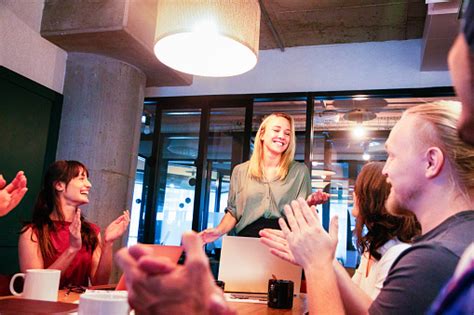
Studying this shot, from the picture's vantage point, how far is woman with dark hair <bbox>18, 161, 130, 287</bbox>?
206 cm

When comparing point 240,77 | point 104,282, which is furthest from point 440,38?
point 104,282

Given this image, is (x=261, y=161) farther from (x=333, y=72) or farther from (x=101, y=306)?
(x=333, y=72)

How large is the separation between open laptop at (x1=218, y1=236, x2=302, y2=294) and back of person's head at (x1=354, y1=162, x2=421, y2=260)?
0.32m

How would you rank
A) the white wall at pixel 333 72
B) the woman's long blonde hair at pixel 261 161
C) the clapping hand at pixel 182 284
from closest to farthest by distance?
the clapping hand at pixel 182 284 < the woman's long blonde hair at pixel 261 161 < the white wall at pixel 333 72

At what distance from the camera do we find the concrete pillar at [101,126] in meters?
4.09

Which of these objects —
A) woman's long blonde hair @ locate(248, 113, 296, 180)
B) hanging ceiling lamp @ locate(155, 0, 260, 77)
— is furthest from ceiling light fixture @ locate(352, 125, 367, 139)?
hanging ceiling lamp @ locate(155, 0, 260, 77)

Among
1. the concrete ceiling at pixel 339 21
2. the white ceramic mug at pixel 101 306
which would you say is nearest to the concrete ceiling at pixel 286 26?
the concrete ceiling at pixel 339 21

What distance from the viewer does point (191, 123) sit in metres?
6.26

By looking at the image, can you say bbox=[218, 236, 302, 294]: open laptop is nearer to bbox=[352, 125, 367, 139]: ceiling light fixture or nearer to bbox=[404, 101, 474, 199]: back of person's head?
bbox=[404, 101, 474, 199]: back of person's head

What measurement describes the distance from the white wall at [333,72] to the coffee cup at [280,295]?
3583 millimetres

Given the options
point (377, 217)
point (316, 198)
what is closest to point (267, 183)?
point (316, 198)

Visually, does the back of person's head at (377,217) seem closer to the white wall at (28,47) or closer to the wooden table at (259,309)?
the wooden table at (259,309)

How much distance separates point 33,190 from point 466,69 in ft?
13.4

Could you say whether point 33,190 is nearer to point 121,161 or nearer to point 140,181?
point 121,161
